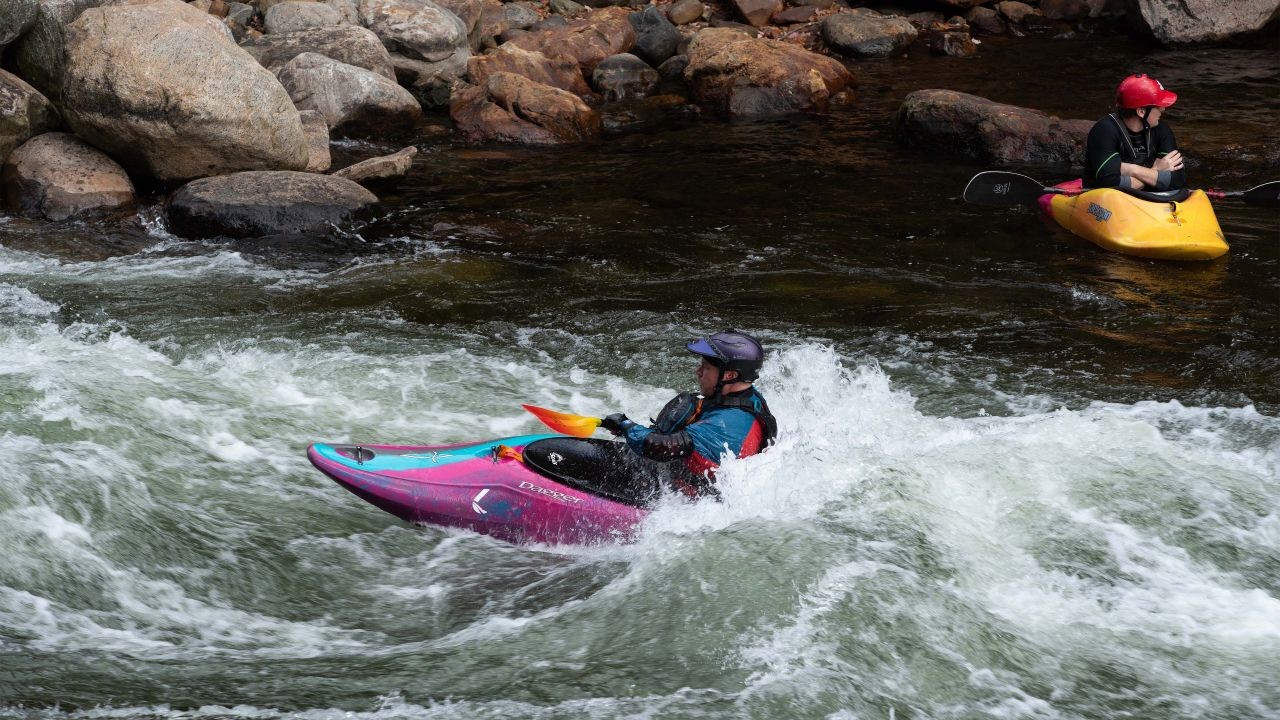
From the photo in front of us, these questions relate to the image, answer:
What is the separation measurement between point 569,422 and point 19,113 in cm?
646

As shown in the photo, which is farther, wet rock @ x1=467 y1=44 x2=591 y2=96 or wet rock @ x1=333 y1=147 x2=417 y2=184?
wet rock @ x1=467 y1=44 x2=591 y2=96

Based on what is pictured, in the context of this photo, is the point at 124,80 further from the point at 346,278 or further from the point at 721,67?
the point at 721,67

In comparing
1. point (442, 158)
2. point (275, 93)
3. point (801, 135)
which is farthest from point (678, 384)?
point (801, 135)

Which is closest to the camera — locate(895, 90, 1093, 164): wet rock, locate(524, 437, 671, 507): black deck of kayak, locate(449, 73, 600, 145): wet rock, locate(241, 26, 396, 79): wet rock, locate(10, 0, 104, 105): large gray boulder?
locate(524, 437, 671, 507): black deck of kayak

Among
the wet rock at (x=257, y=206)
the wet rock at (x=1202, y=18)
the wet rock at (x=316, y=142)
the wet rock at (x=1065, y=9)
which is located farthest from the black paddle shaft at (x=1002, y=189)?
the wet rock at (x=1065, y=9)

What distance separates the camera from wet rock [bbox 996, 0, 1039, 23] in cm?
1786

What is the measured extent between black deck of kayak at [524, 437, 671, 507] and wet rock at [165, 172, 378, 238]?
489 cm

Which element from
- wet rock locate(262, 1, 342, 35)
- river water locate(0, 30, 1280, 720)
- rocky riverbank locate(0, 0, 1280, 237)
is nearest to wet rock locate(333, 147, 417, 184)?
rocky riverbank locate(0, 0, 1280, 237)

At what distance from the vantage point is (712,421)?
450 cm

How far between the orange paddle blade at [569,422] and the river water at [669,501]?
1.78 feet

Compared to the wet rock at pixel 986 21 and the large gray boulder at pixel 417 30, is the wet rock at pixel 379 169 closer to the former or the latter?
the large gray boulder at pixel 417 30

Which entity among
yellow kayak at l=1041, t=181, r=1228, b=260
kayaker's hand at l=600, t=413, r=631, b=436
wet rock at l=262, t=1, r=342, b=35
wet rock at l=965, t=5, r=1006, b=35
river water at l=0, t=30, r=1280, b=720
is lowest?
river water at l=0, t=30, r=1280, b=720

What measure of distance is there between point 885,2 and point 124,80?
13.3m

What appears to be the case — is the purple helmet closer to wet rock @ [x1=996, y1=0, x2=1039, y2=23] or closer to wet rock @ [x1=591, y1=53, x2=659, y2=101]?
wet rock @ [x1=591, y1=53, x2=659, y2=101]
